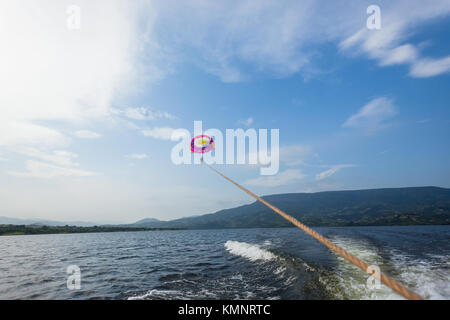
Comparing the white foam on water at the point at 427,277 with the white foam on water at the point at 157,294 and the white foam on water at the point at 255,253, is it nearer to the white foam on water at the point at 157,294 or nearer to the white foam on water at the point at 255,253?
the white foam on water at the point at 255,253

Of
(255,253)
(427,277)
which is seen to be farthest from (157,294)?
(427,277)

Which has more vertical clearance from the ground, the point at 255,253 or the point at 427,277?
the point at 427,277

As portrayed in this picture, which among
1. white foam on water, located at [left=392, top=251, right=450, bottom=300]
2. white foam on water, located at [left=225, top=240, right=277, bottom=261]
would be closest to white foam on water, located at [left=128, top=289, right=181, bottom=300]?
white foam on water, located at [left=225, top=240, right=277, bottom=261]

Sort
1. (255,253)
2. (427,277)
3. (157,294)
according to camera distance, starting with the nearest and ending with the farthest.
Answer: (157,294), (427,277), (255,253)

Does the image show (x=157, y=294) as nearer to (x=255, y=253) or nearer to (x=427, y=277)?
(x=255, y=253)

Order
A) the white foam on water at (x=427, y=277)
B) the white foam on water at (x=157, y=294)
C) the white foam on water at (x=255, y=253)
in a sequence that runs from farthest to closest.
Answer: the white foam on water at (x=255, y=253), the white foam on water at (x=157, y=294), the white foam on water at (x=427, y=277)

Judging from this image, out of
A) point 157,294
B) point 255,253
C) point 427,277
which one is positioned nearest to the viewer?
point 157,294

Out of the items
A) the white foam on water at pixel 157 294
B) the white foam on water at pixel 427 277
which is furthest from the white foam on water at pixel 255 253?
the white foam on water at pixel 157 294
